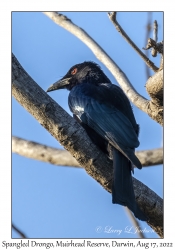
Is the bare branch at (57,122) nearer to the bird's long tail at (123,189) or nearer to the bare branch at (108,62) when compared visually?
the bird's long tail at (123,189)

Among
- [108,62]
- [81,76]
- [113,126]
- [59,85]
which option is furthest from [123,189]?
[59,85]

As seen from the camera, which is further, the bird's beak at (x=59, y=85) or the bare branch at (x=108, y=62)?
the bird's beak at (x=59, y=85)

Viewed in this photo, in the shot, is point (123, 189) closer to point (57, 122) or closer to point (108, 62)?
point (57, 122)

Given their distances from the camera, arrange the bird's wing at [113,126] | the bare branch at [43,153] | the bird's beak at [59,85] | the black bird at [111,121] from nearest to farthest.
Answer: the black bird at [111,121]
the bird's wing at [113,126]
the bird's beak at [59,85]
the bare branch at [43,153]

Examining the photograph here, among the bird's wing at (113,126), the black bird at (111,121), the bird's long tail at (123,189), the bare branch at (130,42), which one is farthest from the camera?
the bare branch at (130,42)

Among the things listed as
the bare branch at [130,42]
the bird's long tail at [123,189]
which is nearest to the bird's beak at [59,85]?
the bare branch at [130,42]

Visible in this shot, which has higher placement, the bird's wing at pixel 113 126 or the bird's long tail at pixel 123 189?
the bird's wing at pixel 113 126
